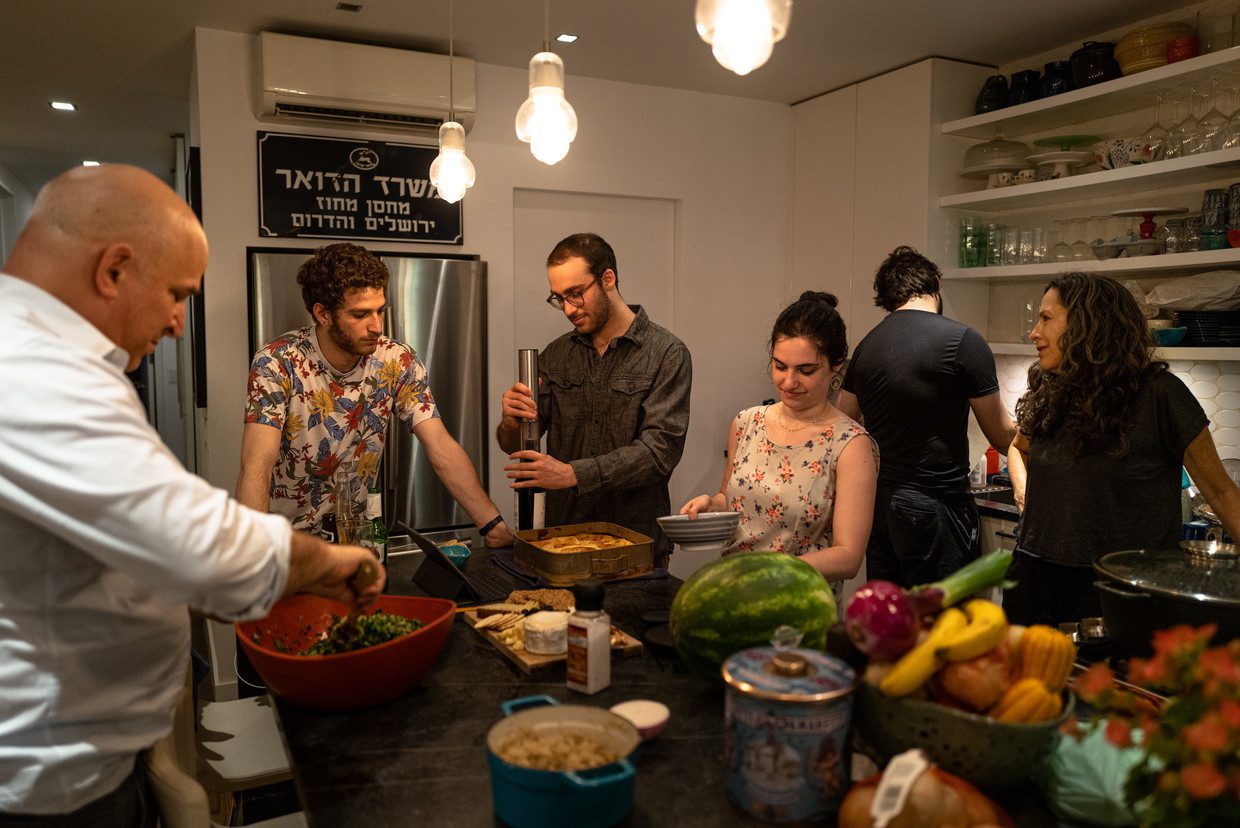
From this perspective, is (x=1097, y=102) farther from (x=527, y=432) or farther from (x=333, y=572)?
(x=333, y=572)

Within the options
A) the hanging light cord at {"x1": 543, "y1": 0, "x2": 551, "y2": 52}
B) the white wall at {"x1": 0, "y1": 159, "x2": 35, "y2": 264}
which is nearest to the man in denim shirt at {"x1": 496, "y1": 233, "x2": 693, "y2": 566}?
the hanging light cord at {"x1": 543, "y1": 0, "x2": 551, "y2": 52}

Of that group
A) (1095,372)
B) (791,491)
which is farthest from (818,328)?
(1095,372)

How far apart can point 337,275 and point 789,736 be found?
6.14 ft

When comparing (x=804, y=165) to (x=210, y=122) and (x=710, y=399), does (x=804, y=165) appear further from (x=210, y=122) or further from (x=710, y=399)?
(x=210, y=122)

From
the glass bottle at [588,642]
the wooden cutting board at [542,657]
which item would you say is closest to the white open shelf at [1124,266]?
the wooden cutting board at [542,657]

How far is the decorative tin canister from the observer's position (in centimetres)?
111

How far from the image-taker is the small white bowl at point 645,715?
1357 millimetres

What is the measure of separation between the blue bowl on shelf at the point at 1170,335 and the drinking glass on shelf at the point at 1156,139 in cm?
65

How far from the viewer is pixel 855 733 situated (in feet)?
4.34

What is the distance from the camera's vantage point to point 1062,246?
150 inches

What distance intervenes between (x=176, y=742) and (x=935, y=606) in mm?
1236

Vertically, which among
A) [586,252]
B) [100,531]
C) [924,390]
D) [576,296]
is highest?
[586,252]

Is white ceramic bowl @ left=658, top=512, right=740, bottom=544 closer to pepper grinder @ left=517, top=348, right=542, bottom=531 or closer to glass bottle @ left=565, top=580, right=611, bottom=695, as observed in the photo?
glass bottle @ left=565, top=580, right=611, bottom=695

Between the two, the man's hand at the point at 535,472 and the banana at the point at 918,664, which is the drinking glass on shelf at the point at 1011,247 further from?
the banana at the point at 918,664
